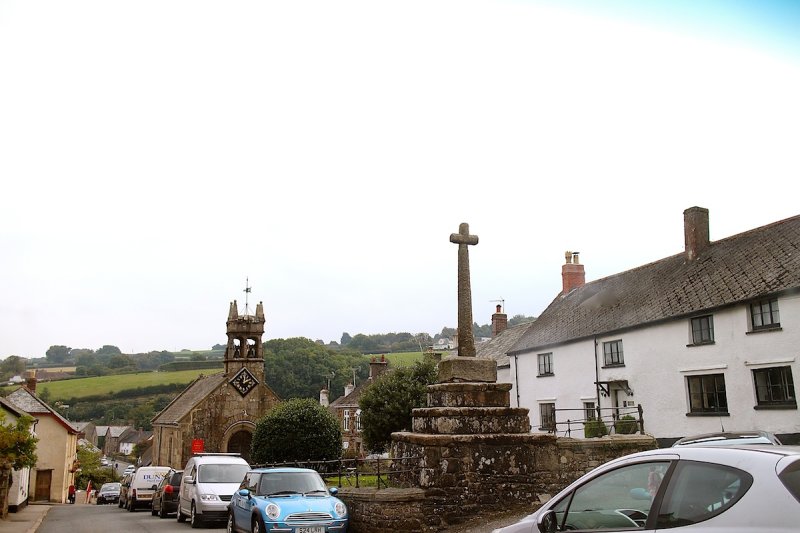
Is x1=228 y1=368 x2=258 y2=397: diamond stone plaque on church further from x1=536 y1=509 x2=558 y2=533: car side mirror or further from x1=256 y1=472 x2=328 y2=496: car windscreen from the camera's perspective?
x1=536 y1=509 x2=558 y2=533: car side mirror

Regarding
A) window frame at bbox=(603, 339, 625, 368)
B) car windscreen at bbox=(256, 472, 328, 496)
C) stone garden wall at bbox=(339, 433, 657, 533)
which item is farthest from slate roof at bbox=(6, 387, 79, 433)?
window frame at bbox=(603, 339, 625, 368)

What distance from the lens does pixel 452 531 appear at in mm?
11609

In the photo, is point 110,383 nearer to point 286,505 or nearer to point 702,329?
point 702,329

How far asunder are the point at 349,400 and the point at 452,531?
169 ft

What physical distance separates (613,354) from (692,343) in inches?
166

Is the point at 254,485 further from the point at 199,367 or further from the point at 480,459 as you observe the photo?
the point at 199,367

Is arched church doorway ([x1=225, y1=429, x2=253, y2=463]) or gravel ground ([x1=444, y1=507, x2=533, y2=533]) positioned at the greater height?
gravel ground ([x1=444, y1=507, x2=533, y2=533])

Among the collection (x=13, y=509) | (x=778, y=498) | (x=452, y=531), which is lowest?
(x=13, y=509)

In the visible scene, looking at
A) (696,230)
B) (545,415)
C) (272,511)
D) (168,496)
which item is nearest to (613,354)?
(545,415)

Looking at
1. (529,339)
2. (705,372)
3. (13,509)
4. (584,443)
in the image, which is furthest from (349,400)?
(584,443)

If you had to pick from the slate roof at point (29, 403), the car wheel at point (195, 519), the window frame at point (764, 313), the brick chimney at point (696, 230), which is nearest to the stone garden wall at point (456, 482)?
the car wheel at point (195, 519)

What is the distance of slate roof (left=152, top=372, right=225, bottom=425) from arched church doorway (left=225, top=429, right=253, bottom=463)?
346 centimetres

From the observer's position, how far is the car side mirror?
5522 mm

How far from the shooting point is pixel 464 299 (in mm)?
13938
